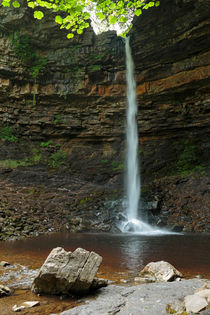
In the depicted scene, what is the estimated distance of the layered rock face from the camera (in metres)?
16.2

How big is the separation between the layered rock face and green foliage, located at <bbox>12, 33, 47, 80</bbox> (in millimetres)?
77

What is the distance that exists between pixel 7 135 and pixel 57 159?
422 centimetres

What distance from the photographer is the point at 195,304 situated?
229 centimetres

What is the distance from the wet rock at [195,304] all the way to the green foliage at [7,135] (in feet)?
59.4

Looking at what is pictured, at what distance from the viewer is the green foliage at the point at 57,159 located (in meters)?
18.1

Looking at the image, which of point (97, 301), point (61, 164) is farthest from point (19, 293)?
point (61, 164)

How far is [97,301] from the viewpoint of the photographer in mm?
2871

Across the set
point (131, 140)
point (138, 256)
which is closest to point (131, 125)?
point (131, 140)

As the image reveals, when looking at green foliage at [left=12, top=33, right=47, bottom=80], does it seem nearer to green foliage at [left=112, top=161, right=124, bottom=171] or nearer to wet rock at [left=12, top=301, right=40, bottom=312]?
green foliage at [left=112, top=161, right=124, bottom=171]

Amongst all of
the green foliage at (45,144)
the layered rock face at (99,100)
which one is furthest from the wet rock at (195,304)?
the green foliage at (45,144)

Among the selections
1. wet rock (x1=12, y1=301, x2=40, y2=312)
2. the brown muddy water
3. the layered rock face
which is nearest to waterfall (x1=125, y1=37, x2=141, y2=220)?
the layered rock face

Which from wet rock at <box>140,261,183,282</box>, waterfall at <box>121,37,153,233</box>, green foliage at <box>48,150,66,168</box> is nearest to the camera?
wet rock at <box>140,261,183,282</box>

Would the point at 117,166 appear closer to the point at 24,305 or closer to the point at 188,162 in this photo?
the point at 188,162

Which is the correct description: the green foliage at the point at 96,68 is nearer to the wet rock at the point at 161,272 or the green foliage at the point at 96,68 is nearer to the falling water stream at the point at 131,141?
the falling water stream at the point at 131,141
